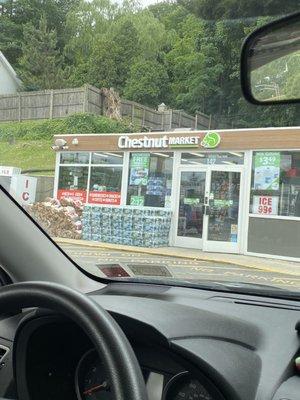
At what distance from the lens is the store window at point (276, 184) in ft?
26.0

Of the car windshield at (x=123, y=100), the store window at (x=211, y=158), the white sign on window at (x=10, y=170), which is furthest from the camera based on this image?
the store window at (x=211, y=158)

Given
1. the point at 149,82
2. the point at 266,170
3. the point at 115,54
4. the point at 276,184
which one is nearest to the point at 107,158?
the point at 276,184

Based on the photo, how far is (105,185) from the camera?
8109 mm

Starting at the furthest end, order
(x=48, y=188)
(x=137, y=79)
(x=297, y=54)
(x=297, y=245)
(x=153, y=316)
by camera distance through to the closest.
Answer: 1. (x=297, y=245)
2. (x=48, y=188)
3. (x=137, y=79)
4. (x=297, y=54)
5. (x=153, y=316)

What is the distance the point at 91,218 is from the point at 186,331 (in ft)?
14.7

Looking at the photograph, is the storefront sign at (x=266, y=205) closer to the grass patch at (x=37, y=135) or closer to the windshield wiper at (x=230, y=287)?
the grass patch at (x=37, y=135)

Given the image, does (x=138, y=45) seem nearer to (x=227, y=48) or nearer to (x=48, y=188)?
(x=227, y=48)

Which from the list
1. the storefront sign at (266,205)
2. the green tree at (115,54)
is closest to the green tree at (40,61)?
the green tree at (115,54)

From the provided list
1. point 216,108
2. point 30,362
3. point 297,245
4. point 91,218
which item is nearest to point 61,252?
point 30,362

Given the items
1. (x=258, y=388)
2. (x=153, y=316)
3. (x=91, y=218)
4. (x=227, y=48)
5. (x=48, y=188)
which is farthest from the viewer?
(x=91, y=218)

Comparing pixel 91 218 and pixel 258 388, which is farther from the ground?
pixel 91 218

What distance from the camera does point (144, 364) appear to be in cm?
171

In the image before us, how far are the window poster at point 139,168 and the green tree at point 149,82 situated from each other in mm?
4890

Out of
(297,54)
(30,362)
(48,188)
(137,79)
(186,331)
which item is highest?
(137,79)
